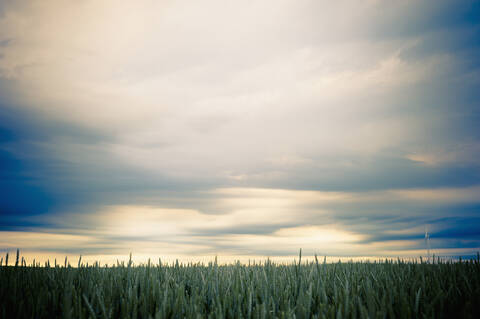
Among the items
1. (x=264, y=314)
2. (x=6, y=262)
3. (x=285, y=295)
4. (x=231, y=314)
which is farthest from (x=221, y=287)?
(x=6, y=262)

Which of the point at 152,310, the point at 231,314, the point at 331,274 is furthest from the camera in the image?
the point at 331,274

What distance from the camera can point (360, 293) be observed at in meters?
3.46

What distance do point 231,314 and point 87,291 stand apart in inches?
66.5

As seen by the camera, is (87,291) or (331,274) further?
(331,274)

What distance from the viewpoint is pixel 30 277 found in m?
4.20

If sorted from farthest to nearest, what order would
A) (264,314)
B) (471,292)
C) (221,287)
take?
(221,287)
(471,292)
(264,314)

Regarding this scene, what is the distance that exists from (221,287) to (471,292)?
2.55m

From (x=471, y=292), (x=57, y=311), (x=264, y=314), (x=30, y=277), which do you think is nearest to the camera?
(x=264, y=314)

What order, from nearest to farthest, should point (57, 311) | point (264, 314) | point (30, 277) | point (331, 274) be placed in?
point (264, 314), point (57, 311), point (30, 277), point (331, 274)

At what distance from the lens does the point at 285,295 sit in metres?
3.07

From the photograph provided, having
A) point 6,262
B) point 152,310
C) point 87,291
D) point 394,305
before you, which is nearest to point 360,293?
point 394,305

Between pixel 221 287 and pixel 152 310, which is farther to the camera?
pixel 221 287

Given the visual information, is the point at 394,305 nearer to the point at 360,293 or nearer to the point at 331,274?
the point at 360,293

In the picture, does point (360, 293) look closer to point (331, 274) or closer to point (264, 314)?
point (331, 274)
